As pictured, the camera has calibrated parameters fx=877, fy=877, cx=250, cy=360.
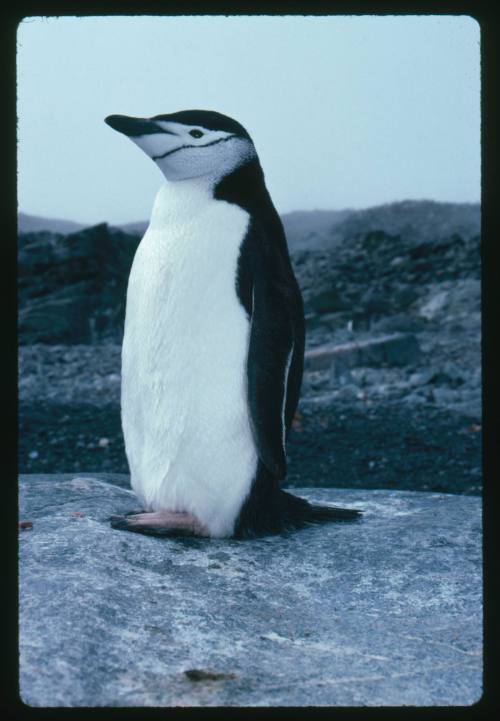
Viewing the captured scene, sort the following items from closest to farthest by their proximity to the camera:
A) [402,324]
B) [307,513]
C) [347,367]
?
[307,513] → [347,367] → [402,324]

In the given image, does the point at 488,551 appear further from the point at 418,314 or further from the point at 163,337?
the point at 418,314

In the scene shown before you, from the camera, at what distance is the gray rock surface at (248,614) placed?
132 centimetres

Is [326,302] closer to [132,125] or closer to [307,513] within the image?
[307,513]

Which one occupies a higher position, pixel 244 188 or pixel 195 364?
pixel 244 188

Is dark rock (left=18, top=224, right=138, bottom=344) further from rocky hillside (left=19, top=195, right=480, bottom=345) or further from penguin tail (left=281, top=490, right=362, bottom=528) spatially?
penguin tail (left=281, top=490, right=362, bottom=528)

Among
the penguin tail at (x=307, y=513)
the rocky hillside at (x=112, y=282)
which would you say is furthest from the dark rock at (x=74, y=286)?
the penguin tail at (x=307, y=513)

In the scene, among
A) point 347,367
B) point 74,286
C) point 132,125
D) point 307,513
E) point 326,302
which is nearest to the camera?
point 132,125

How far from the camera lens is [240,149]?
187 centimetres

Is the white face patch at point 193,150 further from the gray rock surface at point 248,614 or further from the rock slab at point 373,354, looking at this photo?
the rock slab at point 373,354

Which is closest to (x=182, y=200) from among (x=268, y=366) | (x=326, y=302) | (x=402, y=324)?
(x=268, y=366)

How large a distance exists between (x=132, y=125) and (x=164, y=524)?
0.84 meters

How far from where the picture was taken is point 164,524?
1885mm

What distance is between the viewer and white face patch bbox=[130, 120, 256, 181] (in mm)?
1810

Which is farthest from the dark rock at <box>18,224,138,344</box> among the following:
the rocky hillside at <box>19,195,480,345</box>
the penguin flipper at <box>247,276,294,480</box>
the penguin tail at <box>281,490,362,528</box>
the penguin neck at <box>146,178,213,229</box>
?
the penguin flipper at <box>247,276,294,480</box>
